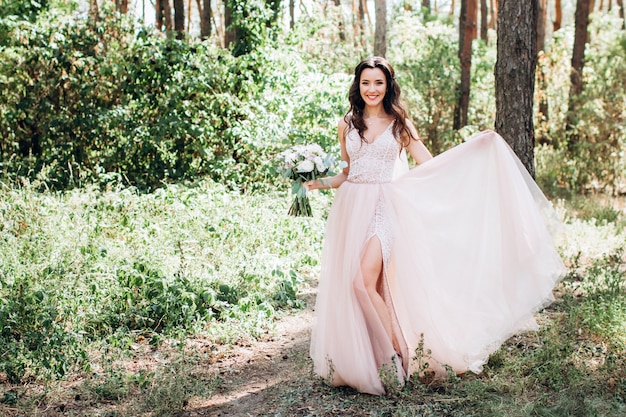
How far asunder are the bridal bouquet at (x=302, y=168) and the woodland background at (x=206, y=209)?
0.24 m

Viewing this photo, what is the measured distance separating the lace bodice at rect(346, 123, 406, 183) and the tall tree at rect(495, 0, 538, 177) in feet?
8.36

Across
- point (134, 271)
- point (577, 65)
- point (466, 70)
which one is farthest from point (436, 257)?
point (577, 65)

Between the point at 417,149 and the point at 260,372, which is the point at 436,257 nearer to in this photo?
the point at 417,149

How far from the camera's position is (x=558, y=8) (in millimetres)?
22797

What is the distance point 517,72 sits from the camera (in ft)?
21.4

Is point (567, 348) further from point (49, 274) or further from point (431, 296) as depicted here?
point (49, 274)

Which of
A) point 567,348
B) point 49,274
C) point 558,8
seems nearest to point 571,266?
point 567,348

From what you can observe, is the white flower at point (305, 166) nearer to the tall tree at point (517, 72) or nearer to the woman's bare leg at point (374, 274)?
the woman's bare leg at point (374, 274)

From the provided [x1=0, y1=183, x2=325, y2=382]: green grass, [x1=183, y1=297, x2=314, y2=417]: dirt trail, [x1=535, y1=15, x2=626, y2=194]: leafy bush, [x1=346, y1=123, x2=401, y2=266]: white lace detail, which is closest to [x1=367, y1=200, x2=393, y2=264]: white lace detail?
[x1=346, y1=123, x2=401, y2=266]: white lace detail

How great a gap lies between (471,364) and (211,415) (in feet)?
5.97

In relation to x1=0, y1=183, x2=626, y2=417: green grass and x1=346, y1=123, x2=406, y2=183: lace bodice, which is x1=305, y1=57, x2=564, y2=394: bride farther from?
x1=0, y1=183, x2=626, y2=417: green grass

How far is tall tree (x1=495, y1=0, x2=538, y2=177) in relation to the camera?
6441 millimetres

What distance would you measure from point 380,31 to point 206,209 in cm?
621

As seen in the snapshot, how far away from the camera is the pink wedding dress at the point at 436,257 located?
14.6 feet
